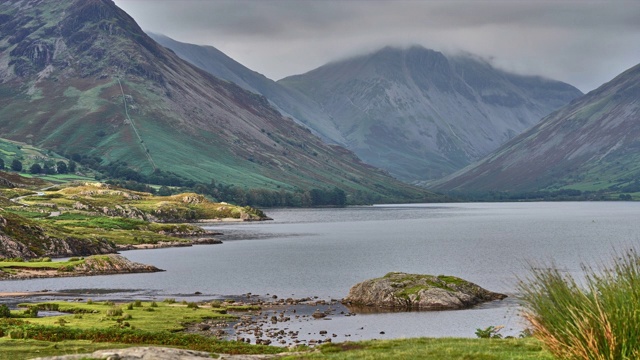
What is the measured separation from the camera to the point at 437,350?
138ft

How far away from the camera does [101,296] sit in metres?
102

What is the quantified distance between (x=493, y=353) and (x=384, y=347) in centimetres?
1015

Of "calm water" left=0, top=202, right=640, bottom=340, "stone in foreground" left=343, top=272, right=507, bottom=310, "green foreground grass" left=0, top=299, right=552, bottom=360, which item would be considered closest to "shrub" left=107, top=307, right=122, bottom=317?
"green foreground grass" left=0, top=299, right=552, bottom=360

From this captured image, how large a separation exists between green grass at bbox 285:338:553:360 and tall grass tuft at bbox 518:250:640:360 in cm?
708

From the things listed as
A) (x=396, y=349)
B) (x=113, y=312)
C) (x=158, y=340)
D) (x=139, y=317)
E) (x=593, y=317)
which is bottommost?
(x=139, y=317)

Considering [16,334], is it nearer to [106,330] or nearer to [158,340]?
[106,330]

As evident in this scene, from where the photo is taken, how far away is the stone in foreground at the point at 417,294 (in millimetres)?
92500

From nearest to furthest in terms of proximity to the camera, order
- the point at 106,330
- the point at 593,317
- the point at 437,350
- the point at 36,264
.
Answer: the point at 593,317, the point at 437,350, the point at 106,330, the point at 36,264

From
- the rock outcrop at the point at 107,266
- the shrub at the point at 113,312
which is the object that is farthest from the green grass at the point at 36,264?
the shrub at the point at 113,312

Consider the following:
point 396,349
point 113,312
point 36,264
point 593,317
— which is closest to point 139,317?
point 113,312

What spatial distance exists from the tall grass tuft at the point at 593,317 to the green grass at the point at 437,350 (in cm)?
708

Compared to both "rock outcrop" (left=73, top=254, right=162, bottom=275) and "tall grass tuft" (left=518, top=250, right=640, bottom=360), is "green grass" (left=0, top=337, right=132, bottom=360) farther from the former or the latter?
"rock outcrop" (left=73, top=254, right=162, bottom=275)

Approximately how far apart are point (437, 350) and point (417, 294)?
5270 cm

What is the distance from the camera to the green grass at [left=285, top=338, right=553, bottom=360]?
3806 cm
